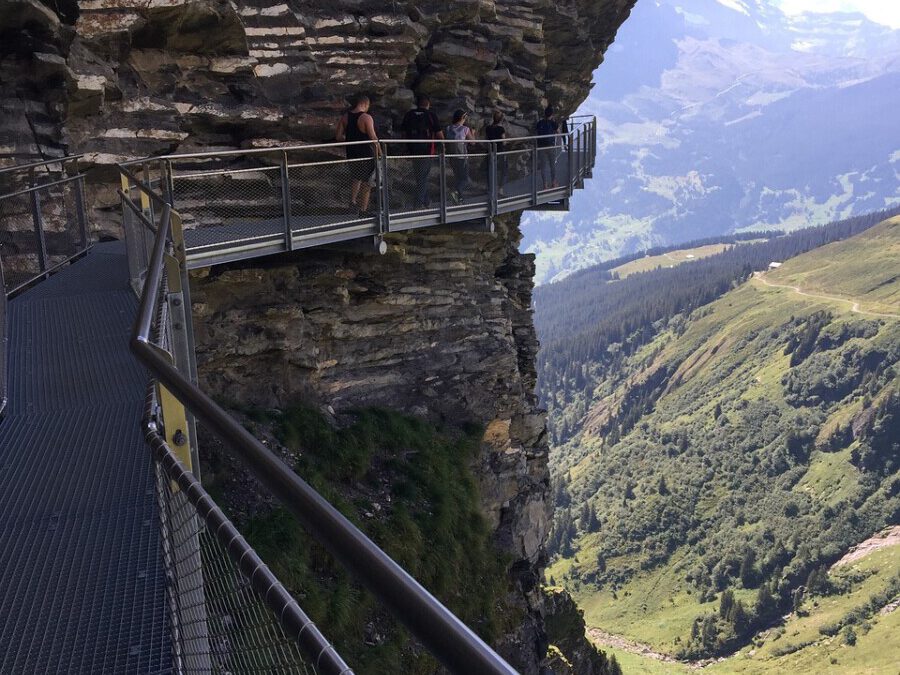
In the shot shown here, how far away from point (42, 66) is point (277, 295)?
4.97 metres

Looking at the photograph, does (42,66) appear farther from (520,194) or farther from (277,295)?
(520,194)

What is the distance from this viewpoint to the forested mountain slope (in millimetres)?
117481

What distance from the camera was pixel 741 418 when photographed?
15275 cm

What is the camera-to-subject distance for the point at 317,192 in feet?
39.0

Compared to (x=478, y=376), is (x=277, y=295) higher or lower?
higher

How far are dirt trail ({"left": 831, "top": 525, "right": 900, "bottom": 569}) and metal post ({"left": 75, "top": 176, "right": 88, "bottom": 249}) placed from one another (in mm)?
126701

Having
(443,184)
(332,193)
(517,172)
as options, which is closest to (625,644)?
(517,172)

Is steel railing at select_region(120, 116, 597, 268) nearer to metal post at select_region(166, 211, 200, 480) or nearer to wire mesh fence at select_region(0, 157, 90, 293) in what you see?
wire mesh fence at select_region(0, 157, 90, 293)

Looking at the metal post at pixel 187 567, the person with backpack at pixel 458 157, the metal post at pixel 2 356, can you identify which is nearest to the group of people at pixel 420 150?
the person with backpack at pixel 458 157

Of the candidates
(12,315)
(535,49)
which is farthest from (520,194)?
(12,315)

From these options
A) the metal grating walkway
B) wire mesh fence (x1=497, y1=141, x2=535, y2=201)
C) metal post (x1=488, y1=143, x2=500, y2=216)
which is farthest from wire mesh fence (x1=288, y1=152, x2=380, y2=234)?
the metal grating walkway

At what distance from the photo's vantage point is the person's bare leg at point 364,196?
12.6 m

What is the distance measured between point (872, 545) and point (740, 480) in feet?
71.8

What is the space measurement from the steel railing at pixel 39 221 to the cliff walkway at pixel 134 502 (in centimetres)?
5
